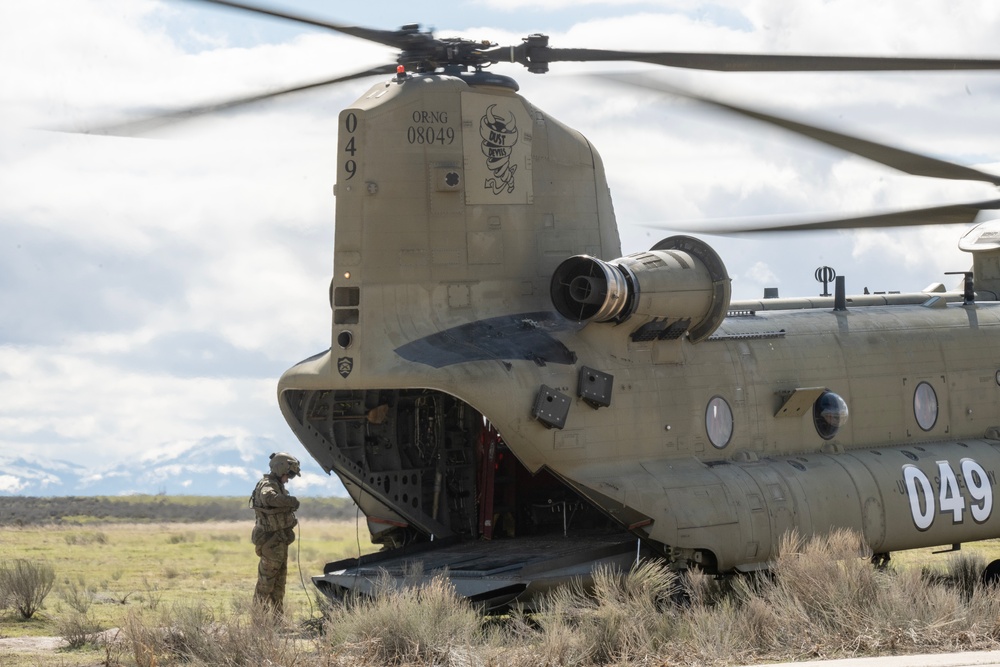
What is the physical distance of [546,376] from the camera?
14156mm

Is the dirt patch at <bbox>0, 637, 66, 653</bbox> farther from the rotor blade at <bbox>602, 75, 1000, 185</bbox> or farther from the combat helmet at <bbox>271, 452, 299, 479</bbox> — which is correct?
the rotor blade at <bbox>602, 75, 1000, 185</bbox>

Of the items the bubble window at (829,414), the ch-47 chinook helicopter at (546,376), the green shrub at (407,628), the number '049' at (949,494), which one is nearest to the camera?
the green shrub at (407,628)

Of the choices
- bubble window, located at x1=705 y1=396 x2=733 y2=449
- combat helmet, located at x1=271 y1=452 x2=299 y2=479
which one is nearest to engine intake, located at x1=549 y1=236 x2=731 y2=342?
bubble window, located at x1=705 y1=396 x2=733 y2=449

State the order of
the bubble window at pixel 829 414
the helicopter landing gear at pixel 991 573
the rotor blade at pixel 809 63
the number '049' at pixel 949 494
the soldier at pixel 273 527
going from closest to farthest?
1. the rotor blade at pixel 809 63
2. the soldier at pixel 273 527
3. the bubble window at pixel 829 414
4. the number '049' at pixel 949 494
5. the helicopter landing gear at pixel 991 573

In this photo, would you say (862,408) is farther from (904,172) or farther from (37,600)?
(37,600)

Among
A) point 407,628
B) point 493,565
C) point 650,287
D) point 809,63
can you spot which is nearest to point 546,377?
point 650,287

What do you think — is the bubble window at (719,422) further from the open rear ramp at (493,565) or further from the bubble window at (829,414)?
the open rear ramp at (493,565)

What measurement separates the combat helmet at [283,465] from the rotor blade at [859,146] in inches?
211

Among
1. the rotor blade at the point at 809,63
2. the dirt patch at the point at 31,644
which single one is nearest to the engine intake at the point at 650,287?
the rotor blade at the point at 809,63

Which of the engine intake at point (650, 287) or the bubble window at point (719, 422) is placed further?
the bubble window at point (719, 422)

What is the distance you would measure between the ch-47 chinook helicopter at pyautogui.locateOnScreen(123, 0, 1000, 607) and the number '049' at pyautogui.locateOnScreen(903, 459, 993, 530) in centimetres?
3

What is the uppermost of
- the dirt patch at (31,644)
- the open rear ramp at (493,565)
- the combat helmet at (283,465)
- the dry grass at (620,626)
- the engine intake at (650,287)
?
the engine intake at (650,287)

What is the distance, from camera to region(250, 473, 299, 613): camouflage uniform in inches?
557

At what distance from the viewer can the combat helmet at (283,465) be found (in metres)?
14.4
